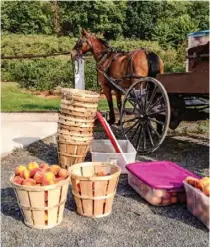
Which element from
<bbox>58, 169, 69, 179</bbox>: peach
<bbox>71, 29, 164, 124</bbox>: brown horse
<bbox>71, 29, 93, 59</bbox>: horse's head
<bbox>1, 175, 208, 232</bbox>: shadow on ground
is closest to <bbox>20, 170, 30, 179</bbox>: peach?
<bbox>58, 169, 69, 179</bbox>: peach

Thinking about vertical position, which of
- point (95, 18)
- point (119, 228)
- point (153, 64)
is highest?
point (95, 18)

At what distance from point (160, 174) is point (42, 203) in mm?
1418

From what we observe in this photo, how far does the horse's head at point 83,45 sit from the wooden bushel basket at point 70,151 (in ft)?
12.4

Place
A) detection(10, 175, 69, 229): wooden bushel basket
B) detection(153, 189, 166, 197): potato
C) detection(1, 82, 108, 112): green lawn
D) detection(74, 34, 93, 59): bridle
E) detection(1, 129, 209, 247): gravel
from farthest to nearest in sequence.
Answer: detection(1, 82, 108, 112): green lawn → detection(74, 34, 93, 59): bridle → detection(153, 189, 166, 197): potato → detection(10, 175, 69, 229): wooden bushel basket → detection(1, 129, 209, 247): gravel

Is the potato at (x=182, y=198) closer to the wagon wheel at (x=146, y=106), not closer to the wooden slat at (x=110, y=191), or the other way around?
the wooden slat at (x=110, y=191)

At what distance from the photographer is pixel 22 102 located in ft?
43.2

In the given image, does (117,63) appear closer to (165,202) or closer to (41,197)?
(165,202)

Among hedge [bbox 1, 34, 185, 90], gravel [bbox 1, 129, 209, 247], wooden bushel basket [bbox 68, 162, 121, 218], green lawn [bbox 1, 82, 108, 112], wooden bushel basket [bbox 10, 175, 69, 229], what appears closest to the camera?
gravel [bbox 1, 129, 209, 247]

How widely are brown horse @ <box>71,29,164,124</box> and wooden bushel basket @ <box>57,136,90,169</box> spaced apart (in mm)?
2117

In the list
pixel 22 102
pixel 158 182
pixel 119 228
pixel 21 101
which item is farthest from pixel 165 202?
pixel 21 101

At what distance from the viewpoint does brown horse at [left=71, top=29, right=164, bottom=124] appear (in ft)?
22.6

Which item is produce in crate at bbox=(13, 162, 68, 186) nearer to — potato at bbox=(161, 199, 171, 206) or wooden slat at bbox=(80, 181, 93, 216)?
wooden slat at bbox=(80, 181, 93, 216)

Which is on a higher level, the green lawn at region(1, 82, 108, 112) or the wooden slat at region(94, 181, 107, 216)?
the green lawn at region(1, 82, 108, 112)

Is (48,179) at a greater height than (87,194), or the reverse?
(48,179)
